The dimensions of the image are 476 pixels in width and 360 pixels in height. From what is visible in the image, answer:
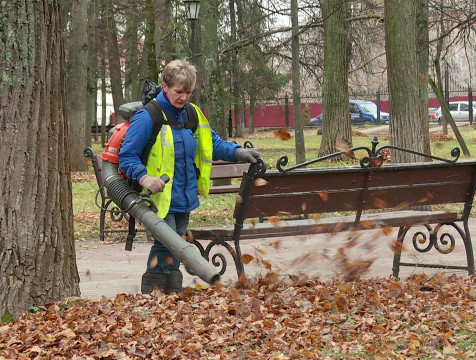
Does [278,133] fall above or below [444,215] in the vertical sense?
above

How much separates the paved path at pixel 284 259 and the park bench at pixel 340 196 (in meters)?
0.19

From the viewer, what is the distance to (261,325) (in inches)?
180

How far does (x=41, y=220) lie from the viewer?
16.8 feet

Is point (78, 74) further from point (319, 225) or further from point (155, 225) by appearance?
point (155, 225)

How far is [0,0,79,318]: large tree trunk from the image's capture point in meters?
5.02

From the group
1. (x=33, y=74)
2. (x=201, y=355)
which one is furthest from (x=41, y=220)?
(x=201, y=355)

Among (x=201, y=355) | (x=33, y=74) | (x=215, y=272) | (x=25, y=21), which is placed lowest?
(x=201, y=355)

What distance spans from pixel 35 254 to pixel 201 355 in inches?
61.0

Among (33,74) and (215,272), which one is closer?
(215,272)

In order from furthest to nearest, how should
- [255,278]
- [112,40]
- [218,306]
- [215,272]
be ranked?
1. [112,40]
2. [255,278]
3. [218,306]
4. [215,272]

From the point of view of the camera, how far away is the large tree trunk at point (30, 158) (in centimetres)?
502

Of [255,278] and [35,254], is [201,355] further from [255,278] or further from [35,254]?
[255,278]

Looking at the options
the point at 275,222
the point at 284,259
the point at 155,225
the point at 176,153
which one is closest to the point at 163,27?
the point at 284,259

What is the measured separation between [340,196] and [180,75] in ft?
5.95
